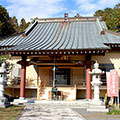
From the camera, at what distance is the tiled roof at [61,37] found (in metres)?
12.5

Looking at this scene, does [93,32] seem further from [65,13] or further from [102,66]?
[65,13]

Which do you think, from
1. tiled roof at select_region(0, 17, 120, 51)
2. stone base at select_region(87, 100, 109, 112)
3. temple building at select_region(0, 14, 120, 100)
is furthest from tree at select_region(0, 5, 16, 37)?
stone base at select_region(87, 100, 109, 112)

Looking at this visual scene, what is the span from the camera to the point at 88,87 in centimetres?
1166

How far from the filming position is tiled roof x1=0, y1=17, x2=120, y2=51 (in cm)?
1245

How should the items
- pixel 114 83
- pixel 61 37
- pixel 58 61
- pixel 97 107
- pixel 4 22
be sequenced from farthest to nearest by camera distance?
1. pixel 4 22
2. pixel 61 37
3. pixel 58 61
4. pixel 114 83
5. pixel 97 107

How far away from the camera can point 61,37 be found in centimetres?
1529

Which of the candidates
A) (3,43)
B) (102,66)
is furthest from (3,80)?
(102,66)

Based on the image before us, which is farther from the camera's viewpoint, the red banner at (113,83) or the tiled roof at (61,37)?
the tiled roof at (61,37)

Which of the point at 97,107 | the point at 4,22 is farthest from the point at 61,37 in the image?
the point at 4,22

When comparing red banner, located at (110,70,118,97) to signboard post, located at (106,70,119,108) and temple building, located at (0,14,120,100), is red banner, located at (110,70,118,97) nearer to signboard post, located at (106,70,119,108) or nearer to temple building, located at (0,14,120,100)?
signboard post, located at (106,70,119,108)

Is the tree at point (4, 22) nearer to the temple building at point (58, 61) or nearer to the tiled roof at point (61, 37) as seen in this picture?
the tiled roof at point (61, 37)

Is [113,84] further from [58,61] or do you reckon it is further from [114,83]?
[58,61]

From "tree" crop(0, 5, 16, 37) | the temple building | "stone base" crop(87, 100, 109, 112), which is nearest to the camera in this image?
"stone base" crop(87, 100, 109, 112)

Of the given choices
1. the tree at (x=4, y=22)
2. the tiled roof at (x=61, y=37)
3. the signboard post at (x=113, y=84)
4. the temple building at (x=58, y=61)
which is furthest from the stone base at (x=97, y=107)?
the tree at (x=4, y=22)
